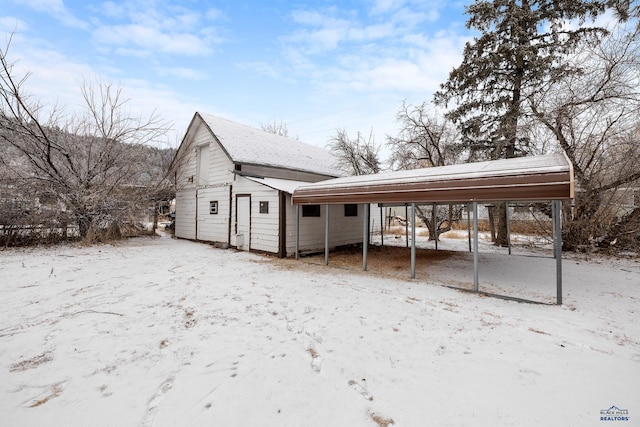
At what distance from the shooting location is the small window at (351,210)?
489 inches

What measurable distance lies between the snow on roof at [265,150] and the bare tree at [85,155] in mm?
3030

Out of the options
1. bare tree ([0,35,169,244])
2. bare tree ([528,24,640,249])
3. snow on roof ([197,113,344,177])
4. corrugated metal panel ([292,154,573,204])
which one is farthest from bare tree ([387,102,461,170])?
bare tree ([0,35,169,244])

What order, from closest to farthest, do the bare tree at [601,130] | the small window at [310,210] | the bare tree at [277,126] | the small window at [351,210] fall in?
the bare tree at [601,130], the small window at [310,210], the small window at [351,210], the bare tree at [277,126]

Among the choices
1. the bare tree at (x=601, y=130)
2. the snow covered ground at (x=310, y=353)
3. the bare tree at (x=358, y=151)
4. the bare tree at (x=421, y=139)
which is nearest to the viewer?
the snow covered ground at (x=310, y=353)

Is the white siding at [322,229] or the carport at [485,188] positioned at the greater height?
the carport at [485,188]

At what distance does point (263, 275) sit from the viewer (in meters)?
6.93

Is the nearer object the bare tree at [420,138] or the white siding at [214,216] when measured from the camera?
the white siding at [214,216]

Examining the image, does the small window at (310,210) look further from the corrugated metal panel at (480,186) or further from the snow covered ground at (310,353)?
the snow covered ground at (310,353)

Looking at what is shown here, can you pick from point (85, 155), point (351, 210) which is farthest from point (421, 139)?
point (85, 155)

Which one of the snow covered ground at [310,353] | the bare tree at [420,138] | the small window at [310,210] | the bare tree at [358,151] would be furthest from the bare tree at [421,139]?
the snow covered ground at [310,353]

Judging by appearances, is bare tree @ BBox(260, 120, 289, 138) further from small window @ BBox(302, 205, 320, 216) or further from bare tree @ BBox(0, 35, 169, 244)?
small window @ BBox(302, 205, 320, 216)

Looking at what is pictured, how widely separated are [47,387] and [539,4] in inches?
667

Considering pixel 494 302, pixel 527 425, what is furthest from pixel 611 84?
pixel 527 425

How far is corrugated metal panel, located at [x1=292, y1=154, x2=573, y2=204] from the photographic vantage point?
4602mm
